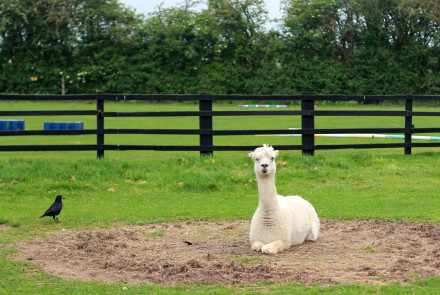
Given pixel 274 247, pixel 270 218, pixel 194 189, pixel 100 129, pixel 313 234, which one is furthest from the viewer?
pixel 100 129

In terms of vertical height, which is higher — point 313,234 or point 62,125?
point 62,125

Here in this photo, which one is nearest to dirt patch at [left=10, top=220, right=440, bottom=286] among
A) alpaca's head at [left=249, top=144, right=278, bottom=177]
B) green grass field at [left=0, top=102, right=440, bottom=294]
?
green grass field at [left=0, top=102, right=440, bottom=294]

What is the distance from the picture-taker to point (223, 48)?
40719 mm

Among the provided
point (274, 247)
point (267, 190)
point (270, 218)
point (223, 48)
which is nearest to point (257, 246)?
point (274, 247)

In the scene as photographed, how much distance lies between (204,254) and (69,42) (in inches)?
1513

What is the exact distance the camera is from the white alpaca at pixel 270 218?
294 inches

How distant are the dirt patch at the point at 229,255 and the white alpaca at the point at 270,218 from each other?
0.15 metres

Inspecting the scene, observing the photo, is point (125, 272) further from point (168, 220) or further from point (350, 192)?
point (350, 192)

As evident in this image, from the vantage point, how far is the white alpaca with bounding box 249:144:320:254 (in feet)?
24.5

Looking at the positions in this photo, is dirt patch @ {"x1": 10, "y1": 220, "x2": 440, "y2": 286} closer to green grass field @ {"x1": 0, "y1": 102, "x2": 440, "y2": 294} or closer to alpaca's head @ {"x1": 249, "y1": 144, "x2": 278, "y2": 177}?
green grass field @ {"x1": 0, "y1": 102, "x2": 440, "y2": 294}

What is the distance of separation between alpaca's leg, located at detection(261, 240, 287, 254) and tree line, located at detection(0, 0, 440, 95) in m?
31.5

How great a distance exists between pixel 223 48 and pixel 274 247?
3435cm

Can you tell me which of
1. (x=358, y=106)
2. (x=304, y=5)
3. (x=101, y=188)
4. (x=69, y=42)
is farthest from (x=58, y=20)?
(x=101, y=188)

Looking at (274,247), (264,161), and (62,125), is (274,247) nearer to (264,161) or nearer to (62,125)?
(264,161)
